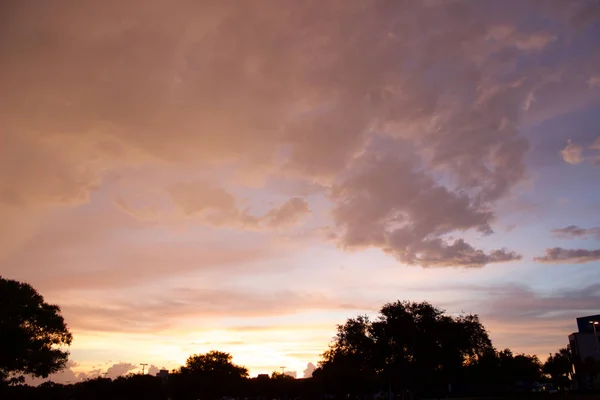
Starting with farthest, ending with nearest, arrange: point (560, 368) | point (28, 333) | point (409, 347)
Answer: point (560, 368) → point (409, 347) → point (28, 333)

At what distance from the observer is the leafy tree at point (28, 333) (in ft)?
131

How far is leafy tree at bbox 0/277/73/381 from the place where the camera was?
3991 centimetres

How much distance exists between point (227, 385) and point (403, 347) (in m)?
66.2

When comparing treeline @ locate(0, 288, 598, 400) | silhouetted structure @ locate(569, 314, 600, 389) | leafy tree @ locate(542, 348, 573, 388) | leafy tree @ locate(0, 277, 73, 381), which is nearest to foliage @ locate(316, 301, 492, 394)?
treeline @ locate(0, 288, 598, 400)

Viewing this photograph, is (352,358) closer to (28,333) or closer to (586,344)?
(28,333)

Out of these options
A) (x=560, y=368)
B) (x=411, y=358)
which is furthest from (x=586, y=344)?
(x=411, y=358)

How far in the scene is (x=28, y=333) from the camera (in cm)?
4234

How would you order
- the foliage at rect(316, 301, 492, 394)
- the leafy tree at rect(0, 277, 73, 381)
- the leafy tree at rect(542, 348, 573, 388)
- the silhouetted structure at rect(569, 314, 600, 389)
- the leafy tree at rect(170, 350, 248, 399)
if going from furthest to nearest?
the leafy tree at rect(170, 350, 248, 399) → the silhouetted structure at rect(569, 314, 600, 389) → the leafy tree at rect(542, 348, 573, 388) → the foliage at rect(316, 301, 492, 394) → the leafy tree at rect(0, 277, 73, 381)

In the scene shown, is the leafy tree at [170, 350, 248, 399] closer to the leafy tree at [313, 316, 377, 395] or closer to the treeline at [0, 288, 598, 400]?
the treeline at [0, 288, 598, 400]

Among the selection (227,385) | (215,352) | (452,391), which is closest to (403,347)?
(452,391)

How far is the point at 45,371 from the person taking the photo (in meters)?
42.4

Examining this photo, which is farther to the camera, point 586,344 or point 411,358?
point 586,344

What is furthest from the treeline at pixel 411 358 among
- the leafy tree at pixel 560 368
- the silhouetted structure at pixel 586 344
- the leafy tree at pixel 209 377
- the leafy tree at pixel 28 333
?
the leafy tree at pixel 209 377

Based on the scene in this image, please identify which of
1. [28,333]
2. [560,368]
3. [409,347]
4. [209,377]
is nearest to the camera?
[28,333]
